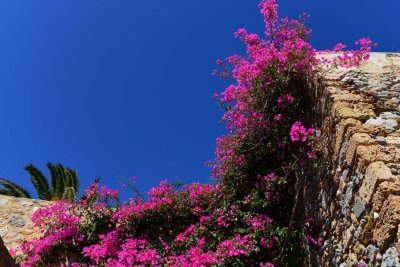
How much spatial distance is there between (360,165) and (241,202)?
10.1ft

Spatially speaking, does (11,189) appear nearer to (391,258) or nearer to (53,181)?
(53,181)

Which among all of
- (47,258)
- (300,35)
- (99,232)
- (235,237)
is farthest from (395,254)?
(47,258)

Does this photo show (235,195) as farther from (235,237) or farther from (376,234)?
(376,234)

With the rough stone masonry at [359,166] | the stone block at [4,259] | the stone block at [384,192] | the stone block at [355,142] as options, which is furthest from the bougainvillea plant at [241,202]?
the stone block at [4,259]

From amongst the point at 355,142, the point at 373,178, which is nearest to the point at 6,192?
the point at 355,142

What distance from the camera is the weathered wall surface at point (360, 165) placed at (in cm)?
336

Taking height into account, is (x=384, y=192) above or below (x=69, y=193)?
below

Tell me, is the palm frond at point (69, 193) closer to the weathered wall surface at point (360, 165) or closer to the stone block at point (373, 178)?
the weathered wall surface at point (360, 165)

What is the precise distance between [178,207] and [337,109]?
144 inches

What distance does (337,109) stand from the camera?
4816mm

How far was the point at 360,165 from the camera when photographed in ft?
12.9

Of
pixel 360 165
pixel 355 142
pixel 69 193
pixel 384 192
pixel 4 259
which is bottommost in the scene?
pixel 4 259

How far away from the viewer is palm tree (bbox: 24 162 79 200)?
13.3m

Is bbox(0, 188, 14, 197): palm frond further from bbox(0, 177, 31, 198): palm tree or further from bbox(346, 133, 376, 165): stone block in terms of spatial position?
bbox(346, 133, 376, 165): stone block
